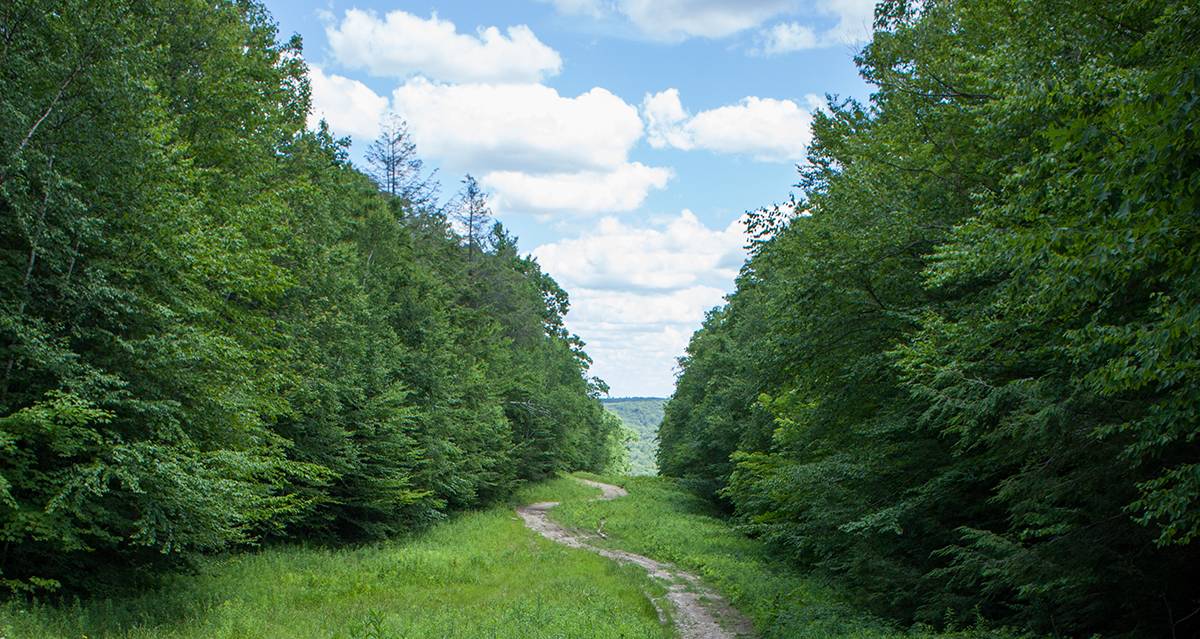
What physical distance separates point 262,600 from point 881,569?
40.9 ft

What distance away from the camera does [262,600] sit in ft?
47.0

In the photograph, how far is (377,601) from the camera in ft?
50.0

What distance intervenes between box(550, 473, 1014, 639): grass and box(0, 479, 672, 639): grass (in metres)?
2.38

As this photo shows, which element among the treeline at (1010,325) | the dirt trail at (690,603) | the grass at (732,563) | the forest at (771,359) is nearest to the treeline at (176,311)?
the forest at (771,359)

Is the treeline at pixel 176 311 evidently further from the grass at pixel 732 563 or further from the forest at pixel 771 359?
the grass at pixel 732 563

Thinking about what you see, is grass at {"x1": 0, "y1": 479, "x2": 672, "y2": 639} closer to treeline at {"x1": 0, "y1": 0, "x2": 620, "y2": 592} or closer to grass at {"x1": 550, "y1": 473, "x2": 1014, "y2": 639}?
treeline at {"x1": 0, "y1": 0, "x2": 620, "y2": 592}

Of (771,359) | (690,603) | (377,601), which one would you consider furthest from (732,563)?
(377,601)

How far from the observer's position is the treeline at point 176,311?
10883mm

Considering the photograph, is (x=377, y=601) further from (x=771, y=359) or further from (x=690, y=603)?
(x=771, y=359)

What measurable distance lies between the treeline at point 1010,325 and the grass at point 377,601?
5.28 meters

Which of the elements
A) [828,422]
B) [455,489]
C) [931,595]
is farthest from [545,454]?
[931,595]

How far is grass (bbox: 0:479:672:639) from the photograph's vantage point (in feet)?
36.5

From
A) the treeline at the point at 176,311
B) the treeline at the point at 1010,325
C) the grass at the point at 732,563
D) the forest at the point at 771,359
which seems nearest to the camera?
the treeline at the point at 1010,325

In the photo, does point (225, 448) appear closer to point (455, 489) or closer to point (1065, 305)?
point (1065, 305)
